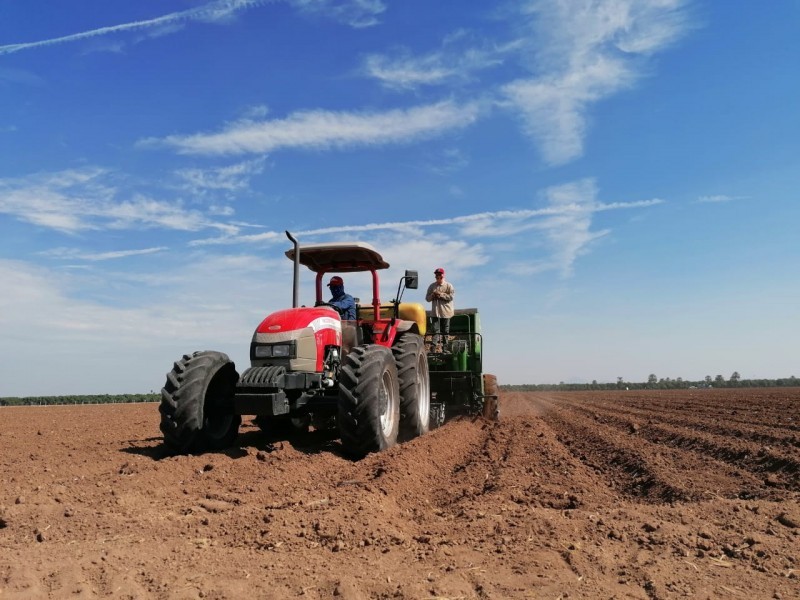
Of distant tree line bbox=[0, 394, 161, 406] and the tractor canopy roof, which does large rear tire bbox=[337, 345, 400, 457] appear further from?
distant tree line bbox=[0, 394, 161, 406]

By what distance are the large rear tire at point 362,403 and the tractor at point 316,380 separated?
1 centimetres

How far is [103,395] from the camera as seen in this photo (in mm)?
47875

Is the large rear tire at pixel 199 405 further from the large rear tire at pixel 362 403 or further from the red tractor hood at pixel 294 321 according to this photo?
the large rear tire at pixel 362 403

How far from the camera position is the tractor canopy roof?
8008 mm


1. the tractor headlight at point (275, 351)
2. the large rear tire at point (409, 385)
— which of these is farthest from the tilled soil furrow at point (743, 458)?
the tractor headlight at point (275, 351)

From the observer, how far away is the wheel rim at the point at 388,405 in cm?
722

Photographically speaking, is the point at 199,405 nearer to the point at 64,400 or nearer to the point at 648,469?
the point at 648,469

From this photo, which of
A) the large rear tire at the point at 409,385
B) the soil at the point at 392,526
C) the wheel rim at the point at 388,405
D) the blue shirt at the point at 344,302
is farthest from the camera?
the blue shirt at the point at 344,302

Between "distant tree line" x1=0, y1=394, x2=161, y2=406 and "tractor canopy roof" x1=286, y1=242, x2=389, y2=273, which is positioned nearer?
"tractor canopy roof" x1=286, y1=242, x2=389, y2=273

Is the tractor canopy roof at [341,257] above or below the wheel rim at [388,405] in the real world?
above

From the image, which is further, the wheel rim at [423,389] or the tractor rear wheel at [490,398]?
the tractor rear wheel at [490,398]

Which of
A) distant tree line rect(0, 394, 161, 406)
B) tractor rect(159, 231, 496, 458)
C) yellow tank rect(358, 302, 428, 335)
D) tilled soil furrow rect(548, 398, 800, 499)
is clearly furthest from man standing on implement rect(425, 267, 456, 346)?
distant tree line rect(0, 394, 161, 406)

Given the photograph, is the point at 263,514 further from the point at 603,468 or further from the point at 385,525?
the point at 603,468

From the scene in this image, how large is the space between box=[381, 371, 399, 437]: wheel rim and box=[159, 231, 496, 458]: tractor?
12 mm
